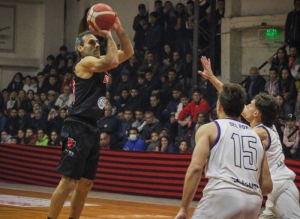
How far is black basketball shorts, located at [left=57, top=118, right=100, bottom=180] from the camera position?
784 centimetres

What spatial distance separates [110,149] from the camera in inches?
627

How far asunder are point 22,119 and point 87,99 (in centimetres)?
1287

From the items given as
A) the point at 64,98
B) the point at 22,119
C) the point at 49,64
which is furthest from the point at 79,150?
the point at 49,64

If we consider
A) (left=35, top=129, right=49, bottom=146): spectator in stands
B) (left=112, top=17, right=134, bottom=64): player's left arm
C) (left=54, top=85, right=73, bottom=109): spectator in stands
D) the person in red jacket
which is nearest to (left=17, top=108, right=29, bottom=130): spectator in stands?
(left=54, top=85, right=73, bottom=109): spectator in stands

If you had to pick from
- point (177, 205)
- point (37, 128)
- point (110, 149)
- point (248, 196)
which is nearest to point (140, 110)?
point (110, 149)

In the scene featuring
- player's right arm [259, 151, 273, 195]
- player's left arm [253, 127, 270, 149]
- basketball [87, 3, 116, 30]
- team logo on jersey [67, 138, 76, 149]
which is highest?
basketball [87, 3, 116, 30]

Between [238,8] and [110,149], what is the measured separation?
5795mm

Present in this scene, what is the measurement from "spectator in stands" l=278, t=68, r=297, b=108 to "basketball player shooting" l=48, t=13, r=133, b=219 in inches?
310

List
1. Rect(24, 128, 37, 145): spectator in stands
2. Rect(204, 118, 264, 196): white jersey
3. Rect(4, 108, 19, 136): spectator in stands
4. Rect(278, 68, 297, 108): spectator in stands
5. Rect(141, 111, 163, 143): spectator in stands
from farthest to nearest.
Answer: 1. Rect(4, 108, 19, 136): spectator in stands
2. Rect(24, 128, 37, 145): spectator in stands
3. Rect(141, 111, 163, 143): spectator in stands
4. Rect(278, 68, 297, 108): spectator in stands
5. Rect(204, 118, 264, 196): white jersey

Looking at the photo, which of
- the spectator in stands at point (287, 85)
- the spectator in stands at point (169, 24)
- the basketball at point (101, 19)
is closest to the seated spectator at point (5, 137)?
the spectator in stands at point (169, 24)

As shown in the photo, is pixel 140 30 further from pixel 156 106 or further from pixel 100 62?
pixel 100 62

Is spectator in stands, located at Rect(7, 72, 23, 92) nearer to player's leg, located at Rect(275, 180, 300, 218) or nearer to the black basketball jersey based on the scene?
the black basketball jersey

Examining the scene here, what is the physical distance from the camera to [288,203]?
702cm

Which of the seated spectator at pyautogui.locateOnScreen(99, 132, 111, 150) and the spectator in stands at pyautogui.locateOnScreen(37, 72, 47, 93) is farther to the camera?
the spectator in stands at pyautogui.locateOnScreen(37, 72, 47, 93)
